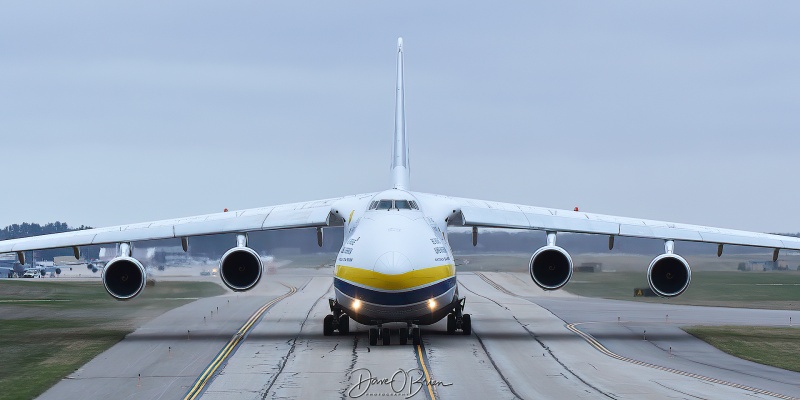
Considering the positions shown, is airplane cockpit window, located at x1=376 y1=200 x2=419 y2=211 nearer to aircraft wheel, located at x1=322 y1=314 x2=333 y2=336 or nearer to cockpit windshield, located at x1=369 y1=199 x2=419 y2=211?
cockpit windshield, located at x1=369 y1=199 x2=419 y2=211

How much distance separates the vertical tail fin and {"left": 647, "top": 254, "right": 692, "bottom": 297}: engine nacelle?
26.5ft

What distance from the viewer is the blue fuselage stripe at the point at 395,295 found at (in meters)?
24.5

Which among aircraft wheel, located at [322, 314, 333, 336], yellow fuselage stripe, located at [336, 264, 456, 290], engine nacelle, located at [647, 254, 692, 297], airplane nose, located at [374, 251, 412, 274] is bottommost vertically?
aircraft wheel, located at [322, 314, 333, 336]

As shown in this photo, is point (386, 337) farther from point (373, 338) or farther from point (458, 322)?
point (458, 322)

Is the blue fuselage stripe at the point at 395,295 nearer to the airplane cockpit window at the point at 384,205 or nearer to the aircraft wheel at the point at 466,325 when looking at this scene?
the airplane cockpit window at the point at 384,205

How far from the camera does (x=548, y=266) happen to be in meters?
28.7

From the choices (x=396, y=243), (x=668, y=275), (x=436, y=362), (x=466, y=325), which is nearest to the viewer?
(x=436, y=362)

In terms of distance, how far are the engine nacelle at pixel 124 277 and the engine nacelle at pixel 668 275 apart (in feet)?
44.4

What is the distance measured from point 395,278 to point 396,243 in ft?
3.64

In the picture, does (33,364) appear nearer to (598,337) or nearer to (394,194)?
(394,194)

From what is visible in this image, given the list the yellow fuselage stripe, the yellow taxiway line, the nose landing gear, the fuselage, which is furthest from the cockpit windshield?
the yellow taxiway line

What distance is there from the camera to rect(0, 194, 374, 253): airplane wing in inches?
1160

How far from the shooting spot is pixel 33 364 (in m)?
24.9

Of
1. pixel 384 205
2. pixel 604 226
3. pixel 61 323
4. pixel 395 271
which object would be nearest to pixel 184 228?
pixel 384 205
